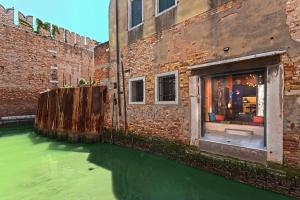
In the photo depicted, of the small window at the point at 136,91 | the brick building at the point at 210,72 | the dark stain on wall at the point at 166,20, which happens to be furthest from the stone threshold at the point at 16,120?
the dark stain on wall at the point at 166,20

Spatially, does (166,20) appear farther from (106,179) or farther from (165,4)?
(106,179)

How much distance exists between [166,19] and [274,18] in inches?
131

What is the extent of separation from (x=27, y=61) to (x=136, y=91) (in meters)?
10.3

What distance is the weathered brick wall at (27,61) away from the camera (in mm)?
13438

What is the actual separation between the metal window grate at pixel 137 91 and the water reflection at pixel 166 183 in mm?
2365

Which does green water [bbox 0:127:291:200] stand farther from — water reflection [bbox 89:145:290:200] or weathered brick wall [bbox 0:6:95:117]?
weathered brick wall [bbox 0:6:95:117]

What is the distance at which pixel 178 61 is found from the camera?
641 centimetres

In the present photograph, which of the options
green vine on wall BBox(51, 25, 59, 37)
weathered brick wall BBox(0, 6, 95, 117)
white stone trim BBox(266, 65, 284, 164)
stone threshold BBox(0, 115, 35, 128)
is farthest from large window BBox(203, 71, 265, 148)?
green vine on wall BBox(51, 25, 59, 37)

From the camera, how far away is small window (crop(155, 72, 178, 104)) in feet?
21.5

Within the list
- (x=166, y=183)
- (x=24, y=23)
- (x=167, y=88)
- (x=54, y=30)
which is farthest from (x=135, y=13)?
(x=54, y=30)

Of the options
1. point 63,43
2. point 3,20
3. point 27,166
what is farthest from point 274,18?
point 63,43

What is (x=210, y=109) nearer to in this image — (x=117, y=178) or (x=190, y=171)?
(x=190, y=171)

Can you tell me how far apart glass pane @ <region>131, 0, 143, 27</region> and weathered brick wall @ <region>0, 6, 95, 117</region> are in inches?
385

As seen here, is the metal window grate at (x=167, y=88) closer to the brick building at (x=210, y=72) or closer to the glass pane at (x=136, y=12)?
the brick building at (x=210, y=72)
